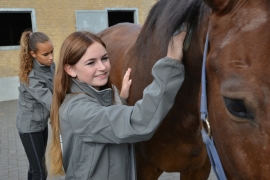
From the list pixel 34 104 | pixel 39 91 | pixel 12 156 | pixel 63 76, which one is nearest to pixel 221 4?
pixel 63 76

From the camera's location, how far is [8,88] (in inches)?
369

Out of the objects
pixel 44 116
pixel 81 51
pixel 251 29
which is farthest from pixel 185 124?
pixel 44 116

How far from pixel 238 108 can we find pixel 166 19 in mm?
767

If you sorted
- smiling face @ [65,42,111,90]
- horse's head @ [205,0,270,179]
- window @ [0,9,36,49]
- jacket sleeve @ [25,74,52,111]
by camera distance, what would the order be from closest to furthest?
horse's head @ [205,0,270,179], smiling face @ [65,42,111,90], jacket sleeve @ [25,74,52,111], window @ [0,9,36,49]

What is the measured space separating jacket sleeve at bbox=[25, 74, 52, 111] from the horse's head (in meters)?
1.76

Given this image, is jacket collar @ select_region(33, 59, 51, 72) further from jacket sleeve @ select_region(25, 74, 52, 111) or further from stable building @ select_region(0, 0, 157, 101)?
stable building @ select_region(0, 0, 157, 101)

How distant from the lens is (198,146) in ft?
5.94

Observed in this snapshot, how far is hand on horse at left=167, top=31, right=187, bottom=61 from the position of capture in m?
1.36

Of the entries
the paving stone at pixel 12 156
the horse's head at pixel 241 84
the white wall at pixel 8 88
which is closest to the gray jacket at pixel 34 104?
the paving stone at pixel 12 156

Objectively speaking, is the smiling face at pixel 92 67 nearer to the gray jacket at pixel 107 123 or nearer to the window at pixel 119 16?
the gray jacket at pixel 107 123

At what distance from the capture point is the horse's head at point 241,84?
0.90m

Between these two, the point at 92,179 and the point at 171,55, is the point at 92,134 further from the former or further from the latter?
the point at 171,55

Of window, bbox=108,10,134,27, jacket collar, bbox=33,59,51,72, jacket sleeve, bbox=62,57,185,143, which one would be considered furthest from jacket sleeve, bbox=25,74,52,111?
window, bbox=108,10,134,27

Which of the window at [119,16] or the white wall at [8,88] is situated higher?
the window at [119,16]
